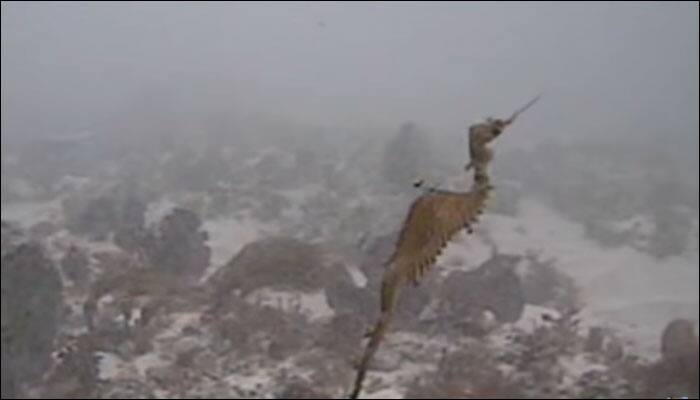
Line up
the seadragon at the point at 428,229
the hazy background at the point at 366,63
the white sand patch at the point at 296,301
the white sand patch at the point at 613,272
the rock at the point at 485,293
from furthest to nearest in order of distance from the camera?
the hazy background at the point at 366,63 < the white sand patch at the point at 613,272 < the rock at the point at 485,293 < the white sand patch at the point at 296,301 < the seadragon at the point at 428,229

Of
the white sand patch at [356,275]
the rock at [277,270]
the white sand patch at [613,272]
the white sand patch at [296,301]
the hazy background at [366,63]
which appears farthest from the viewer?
the hazy background at [366,63]

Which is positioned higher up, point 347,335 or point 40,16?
point 347,335

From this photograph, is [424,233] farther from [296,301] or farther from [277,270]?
[277,270]

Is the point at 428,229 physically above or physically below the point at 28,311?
above

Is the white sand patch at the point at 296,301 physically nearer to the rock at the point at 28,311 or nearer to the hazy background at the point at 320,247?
the hazy background at the point at 320,247

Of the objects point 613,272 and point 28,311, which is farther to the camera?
point 613,272

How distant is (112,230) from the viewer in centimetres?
1587

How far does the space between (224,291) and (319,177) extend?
33.0 ft

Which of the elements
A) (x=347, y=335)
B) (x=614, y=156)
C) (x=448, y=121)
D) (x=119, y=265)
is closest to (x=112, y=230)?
(x=119, y=265)

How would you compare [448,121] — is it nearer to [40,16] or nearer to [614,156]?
[614,156]

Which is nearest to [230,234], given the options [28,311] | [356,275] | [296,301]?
[356,275]

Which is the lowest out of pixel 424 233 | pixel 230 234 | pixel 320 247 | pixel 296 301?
pixel 230 234

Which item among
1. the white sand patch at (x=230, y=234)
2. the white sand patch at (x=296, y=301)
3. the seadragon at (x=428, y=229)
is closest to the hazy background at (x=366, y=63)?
the white sand patch at (x=230, y=234)

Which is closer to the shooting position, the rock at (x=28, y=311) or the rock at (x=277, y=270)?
the rock at (x=28, y=311)
